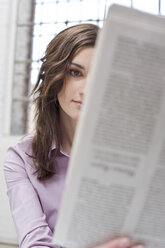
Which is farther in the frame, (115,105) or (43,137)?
(43,137)

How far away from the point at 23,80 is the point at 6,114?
0.35 m

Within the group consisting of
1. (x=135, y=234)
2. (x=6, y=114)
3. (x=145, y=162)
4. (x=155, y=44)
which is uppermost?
(x=155, y=44)

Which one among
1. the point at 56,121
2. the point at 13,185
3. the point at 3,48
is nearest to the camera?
the point at 13,185

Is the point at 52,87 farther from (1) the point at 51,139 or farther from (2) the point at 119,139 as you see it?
(2) the point at 119,139

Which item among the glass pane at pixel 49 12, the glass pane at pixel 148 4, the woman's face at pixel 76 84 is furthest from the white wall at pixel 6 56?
the woman's face at pixel 76 84

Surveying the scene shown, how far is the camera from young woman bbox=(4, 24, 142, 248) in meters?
0.88

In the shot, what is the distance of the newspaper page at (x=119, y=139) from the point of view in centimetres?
36

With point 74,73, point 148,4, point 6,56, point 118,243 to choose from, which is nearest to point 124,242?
point 118,243

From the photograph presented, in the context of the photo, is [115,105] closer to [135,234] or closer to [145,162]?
[145,162]

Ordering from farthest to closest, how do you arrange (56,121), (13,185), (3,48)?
1. (3,48)
2. (56,121)
3. (13,185)

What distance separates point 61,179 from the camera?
3.18ft

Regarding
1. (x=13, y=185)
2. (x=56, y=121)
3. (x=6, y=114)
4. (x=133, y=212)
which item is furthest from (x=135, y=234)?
(x=6, y=114)

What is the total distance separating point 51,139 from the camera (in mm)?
996

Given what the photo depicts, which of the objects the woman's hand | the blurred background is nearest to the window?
the blurred background
